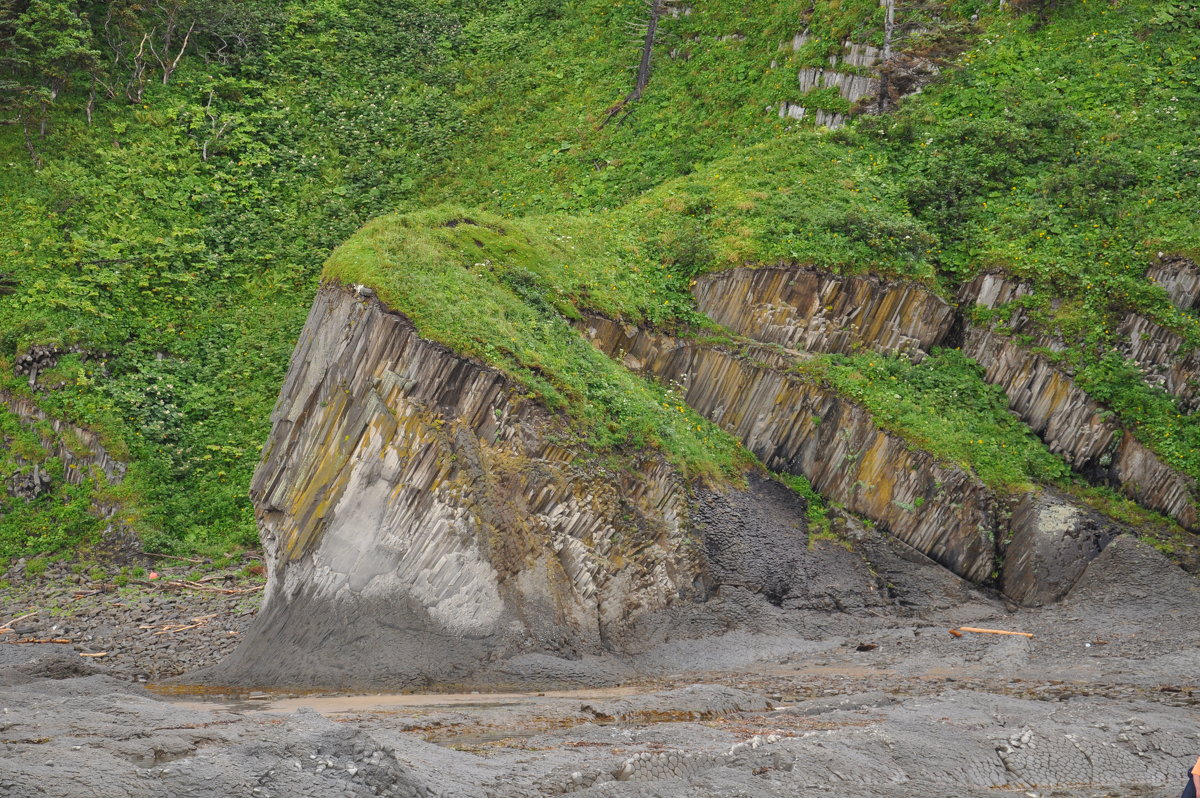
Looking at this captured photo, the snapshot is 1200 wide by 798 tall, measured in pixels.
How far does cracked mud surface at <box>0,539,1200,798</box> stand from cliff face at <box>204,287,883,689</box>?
1.10 meters

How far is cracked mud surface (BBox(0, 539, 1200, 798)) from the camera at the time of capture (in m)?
9.10

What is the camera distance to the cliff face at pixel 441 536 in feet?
55.9

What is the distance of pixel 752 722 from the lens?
12.5 metres

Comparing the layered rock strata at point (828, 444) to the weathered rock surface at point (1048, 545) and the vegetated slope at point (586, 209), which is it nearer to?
the weathered rock surface at point (1048, 545)

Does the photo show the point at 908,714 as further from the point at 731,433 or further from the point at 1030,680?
the point at 731,433

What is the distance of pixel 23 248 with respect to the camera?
28641mm

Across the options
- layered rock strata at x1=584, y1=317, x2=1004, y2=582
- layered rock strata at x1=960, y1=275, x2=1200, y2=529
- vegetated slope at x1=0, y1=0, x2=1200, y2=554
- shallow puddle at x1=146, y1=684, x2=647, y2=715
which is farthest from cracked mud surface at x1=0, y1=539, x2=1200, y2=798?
vegetated slope at x1=0, y1=0, x2=1200, y2=554

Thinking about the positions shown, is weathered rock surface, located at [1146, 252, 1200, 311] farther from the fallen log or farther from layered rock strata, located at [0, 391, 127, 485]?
layered rock strata, located at [0, 391, 127, 485]

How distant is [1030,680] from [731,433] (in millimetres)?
9382

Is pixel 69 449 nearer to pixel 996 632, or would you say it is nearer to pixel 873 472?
pixel 873 472

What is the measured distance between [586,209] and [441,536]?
16.8m

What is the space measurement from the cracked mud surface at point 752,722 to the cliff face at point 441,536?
1.10 metres

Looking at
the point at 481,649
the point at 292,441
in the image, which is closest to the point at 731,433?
the point at 481,649

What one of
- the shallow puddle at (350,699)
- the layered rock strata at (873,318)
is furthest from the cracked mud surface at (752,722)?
the layered rock strata at (873,318)
